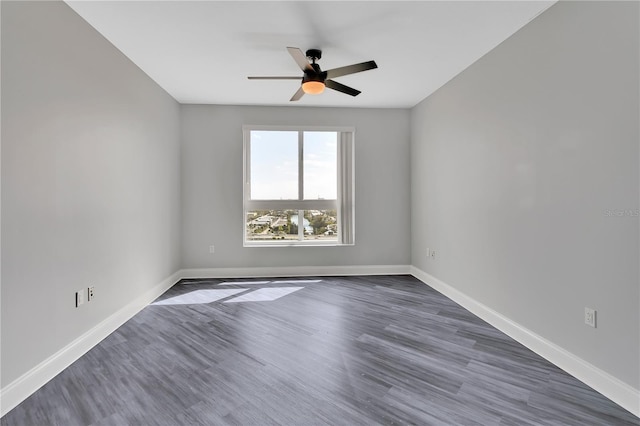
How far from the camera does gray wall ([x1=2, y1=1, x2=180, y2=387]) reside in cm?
175

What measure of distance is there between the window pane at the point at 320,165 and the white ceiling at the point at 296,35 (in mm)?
1145

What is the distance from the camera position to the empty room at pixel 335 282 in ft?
Answer: 5.67

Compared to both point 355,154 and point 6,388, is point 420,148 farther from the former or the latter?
point 6,388

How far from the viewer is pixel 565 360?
82.0 inches

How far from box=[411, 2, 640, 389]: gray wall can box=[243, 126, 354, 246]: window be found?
1.73m

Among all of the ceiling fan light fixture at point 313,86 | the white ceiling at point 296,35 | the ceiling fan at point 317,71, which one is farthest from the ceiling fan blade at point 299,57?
the white ceiling at point 296,35

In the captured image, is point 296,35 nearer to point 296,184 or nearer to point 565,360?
point 296,184

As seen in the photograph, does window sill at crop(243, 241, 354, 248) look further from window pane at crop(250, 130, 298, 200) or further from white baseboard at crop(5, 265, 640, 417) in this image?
white baseboard at crop(5, 265, 640, 417)

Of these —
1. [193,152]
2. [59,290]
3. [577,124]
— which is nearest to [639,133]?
[577,124]

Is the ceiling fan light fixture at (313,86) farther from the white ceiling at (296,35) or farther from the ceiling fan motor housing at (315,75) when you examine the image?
the white ceiling at (296,35)

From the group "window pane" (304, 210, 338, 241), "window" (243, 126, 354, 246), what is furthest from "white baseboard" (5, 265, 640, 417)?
"window pane" (304, 210, 338, 241)

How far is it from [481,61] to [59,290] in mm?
3999

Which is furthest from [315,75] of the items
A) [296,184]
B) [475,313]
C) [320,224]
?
[475,313]

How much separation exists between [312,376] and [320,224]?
295 centimetres
